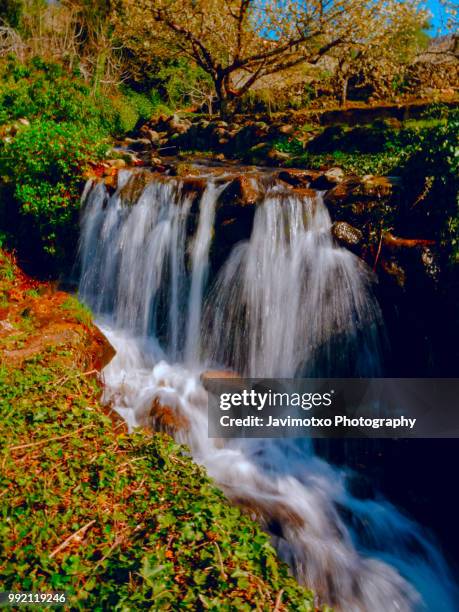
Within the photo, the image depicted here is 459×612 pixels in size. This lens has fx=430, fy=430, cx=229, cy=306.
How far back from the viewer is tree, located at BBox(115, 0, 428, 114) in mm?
14188

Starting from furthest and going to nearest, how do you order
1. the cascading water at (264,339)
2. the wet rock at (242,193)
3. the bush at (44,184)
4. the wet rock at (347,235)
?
the bush at (44,184)
the wet rock at (242,193)
the wet rock at (347,235)
the cascading water at (264,339)

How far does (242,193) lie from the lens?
855 cm

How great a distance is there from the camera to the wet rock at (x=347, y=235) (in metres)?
7.55

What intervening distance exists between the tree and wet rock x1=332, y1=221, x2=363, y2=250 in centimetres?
978

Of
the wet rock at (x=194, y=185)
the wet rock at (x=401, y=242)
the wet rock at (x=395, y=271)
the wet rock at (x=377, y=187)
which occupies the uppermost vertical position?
the wet rock at (x=194, y=185)

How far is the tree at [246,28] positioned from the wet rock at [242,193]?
27.5 feet

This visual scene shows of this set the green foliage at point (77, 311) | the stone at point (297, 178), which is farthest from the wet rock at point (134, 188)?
the stone at point (297, 178)

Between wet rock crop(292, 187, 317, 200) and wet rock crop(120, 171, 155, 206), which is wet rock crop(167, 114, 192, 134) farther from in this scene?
wet rock crop(292, 187, 317, 200)

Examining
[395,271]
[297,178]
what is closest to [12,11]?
[297,178]

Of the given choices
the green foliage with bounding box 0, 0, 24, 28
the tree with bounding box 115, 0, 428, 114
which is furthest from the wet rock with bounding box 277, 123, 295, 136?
the green foliage with bounding box 0, 0, 24, 28

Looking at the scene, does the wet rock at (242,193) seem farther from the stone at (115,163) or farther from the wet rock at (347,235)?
the stone at (115,163)

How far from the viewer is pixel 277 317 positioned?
25.5ft

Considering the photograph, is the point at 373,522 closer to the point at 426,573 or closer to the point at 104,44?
the point at 426,573

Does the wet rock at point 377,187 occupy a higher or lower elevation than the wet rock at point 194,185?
lower
